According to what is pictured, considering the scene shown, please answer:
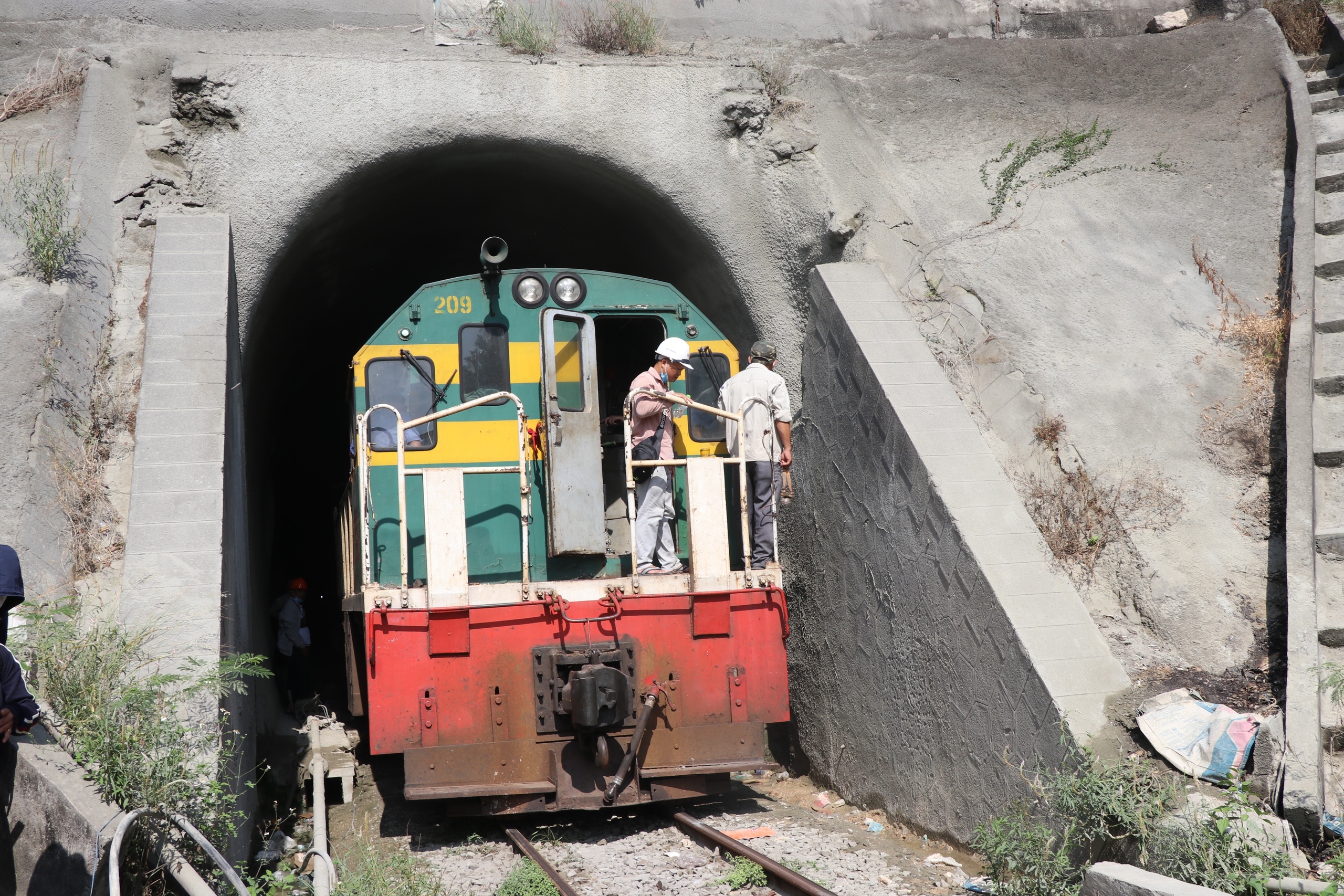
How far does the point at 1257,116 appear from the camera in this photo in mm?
8906

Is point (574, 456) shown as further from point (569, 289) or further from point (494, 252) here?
point (494, 252)

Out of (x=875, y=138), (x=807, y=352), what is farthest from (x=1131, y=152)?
(x=807, y=352)

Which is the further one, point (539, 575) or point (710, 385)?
point (710, 385)

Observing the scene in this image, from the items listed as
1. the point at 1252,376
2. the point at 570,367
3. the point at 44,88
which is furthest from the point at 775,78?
the point at 44,88

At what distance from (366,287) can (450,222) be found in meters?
2.01

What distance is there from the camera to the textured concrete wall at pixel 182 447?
518 cm

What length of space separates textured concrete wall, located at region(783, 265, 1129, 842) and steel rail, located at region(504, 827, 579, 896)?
2188 mm

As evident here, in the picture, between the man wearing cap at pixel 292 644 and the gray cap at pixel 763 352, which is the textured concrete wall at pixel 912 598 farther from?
the man wearing cap at pixel 292 644

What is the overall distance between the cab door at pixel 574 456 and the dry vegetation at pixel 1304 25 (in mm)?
7796

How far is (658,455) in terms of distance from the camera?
6.87 metres

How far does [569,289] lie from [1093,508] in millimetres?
3833

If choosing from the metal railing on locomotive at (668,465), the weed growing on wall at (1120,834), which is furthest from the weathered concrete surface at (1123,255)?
the metal railing on locomotive at (668,465)

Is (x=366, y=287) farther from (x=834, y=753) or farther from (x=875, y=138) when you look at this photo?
(x=834, y=753)

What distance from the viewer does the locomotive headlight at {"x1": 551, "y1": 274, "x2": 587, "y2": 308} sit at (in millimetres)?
7191
